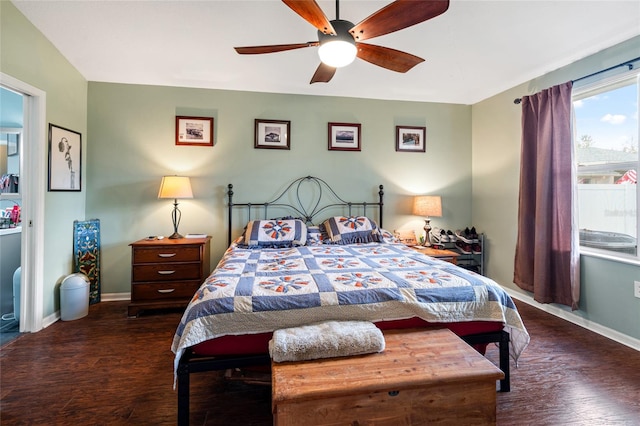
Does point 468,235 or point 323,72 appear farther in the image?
point 468,235

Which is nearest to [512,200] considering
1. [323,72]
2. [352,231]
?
[352,231]

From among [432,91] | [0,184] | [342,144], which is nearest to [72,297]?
[0,184]

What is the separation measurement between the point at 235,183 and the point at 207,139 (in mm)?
610

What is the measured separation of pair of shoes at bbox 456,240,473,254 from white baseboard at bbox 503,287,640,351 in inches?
26.7

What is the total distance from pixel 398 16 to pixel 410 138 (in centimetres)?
249

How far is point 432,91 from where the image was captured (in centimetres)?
366

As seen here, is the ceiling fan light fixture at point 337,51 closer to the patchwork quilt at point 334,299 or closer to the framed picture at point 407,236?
the patchwork quilt at point 334,299

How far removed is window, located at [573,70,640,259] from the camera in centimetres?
241

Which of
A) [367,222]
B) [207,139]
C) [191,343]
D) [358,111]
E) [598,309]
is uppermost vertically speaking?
[358,111]

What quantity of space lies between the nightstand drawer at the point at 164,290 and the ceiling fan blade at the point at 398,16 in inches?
106

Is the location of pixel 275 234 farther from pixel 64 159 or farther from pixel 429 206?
pixel 64 159

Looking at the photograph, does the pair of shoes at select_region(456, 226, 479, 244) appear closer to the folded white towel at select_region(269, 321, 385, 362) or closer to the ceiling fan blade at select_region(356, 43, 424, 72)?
the ceiling fan blade at select_region(356, 43, 424, 72)

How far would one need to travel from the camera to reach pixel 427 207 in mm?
3547

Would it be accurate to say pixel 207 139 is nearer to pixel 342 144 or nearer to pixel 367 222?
pixel 342 144
